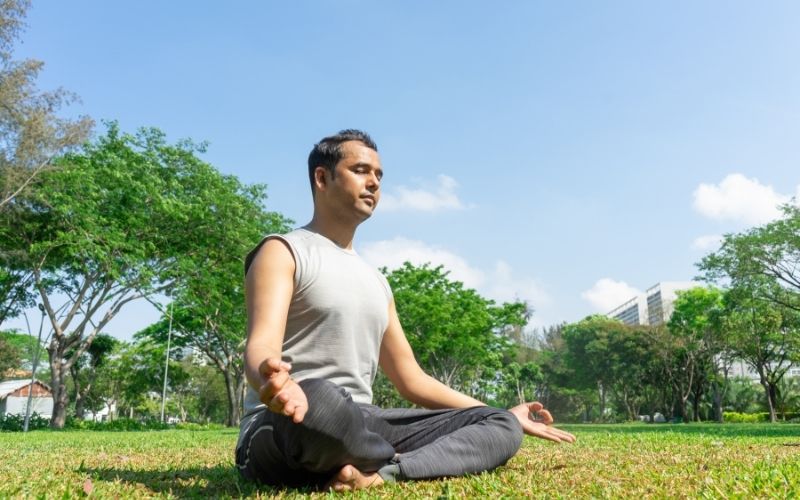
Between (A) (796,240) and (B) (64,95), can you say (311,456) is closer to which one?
(B) (64,95)

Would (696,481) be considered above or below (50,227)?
below

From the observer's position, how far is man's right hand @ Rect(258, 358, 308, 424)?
6.26ft

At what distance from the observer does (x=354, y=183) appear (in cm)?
296

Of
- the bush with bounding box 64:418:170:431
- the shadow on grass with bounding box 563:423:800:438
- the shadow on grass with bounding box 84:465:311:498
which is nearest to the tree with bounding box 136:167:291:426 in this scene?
the bush with bounding box 64:418:170:431

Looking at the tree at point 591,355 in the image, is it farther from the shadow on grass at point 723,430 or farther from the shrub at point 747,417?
the shadow on grass at point 723,430

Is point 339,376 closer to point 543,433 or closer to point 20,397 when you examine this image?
point 543,433

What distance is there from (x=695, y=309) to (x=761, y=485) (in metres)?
45.4

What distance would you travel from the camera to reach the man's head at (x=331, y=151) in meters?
3.00

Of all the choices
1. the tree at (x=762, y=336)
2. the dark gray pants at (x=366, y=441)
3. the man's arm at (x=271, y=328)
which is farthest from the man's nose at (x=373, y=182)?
the tree at (x=762, y=336)

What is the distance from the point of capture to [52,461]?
4117 millimetres

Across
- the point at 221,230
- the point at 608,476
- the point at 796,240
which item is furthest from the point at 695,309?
the point at 608,476

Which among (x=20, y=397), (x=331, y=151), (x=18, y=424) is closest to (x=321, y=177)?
(x=331, y=151)

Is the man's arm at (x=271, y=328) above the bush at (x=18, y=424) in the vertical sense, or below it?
above

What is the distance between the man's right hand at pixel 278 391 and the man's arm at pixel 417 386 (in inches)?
54.0
